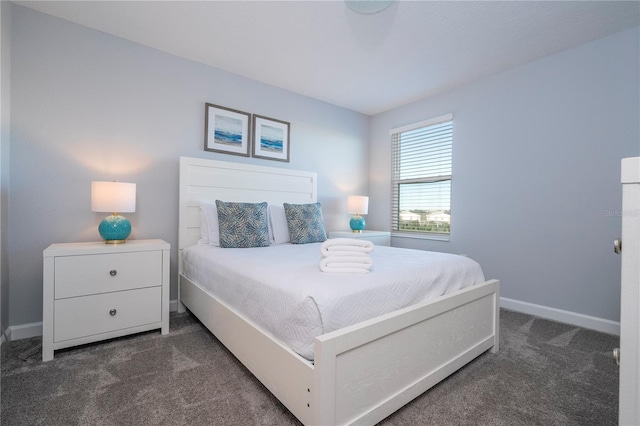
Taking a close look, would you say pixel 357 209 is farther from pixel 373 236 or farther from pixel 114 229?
pixel 114 229

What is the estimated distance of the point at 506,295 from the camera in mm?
2945

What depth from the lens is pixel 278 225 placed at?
9.61 feet

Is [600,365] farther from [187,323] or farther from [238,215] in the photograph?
[187,323]

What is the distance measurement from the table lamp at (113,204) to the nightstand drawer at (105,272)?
0.84ft

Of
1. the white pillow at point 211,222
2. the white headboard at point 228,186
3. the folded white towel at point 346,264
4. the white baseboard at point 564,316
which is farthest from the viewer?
the white headboard at point 228,186

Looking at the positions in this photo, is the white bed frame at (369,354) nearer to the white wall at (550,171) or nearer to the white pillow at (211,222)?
the white pillow at (211,222)

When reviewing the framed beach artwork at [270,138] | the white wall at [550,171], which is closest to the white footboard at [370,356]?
the white wall at [550,171]

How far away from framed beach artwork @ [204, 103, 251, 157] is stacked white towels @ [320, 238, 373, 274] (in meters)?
2.03

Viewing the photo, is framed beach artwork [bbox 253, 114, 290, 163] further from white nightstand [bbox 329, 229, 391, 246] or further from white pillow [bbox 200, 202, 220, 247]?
white nightstand [bbox 329, 229, 391, 246]

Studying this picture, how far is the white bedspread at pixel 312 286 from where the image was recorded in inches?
47.4

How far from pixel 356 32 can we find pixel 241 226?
186 cm

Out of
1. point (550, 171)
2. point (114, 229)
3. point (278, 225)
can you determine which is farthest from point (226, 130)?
point (550, 171)

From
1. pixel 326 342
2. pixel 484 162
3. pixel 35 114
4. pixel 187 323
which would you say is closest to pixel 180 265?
pixel 187 323

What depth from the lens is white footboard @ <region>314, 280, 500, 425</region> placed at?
1.08 metres
